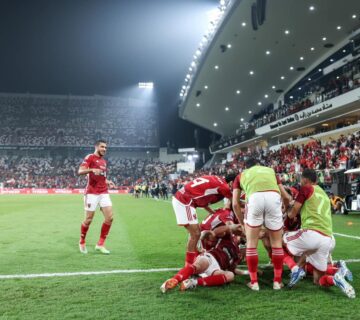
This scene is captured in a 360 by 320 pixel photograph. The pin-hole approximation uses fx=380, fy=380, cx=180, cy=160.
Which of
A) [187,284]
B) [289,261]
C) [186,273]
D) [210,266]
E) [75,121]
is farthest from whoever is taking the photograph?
[75,121]

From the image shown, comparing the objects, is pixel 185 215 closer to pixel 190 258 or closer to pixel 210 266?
pixel 190 258

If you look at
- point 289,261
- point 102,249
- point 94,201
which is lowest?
point 102,249

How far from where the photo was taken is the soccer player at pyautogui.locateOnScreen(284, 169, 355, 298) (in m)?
4.91

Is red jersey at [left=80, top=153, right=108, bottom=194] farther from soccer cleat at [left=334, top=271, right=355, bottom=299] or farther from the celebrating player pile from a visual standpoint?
soccer cleat at [left=334, top=271, right=355, bottom=299]

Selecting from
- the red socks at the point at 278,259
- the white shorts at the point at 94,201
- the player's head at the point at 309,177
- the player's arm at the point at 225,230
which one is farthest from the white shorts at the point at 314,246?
the white shorts at the point at 94,201

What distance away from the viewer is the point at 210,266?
5.11 meters

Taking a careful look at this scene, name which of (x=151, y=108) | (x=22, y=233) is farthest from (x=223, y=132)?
(x=22, y=233)

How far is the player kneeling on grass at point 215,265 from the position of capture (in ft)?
15.7

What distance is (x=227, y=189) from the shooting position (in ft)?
18.1

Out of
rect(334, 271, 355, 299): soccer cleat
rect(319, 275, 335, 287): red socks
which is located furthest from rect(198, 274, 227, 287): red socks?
rect(334, 271, 355, 299): soccer cleat

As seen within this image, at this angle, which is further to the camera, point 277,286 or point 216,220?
point 216,220

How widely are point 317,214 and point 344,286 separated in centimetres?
97

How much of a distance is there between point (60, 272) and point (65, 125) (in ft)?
204

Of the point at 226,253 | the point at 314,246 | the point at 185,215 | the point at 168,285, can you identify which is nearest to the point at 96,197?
the point at 185,215
